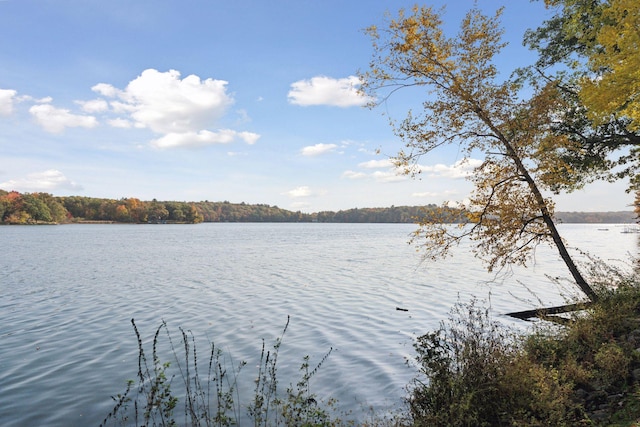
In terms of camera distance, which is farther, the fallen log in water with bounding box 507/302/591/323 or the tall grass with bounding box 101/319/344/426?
the fallen log in water with bounding box 507/302/591/323

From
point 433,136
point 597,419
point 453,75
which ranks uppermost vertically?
point 453,75

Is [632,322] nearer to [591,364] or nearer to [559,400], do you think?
[591,364]

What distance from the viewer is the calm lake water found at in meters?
11.2

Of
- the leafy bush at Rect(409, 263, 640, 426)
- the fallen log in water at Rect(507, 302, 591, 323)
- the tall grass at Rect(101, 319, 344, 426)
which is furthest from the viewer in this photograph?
the fallen log in water at Rect(507, 302, 591, 323)

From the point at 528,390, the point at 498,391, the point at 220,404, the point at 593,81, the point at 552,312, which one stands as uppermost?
the point at 593,81

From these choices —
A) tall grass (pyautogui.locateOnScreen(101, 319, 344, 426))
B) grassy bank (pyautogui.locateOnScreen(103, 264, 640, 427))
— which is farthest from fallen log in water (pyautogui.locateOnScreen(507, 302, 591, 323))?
tall grass (pyautogui.locateOnScreen(101, 319, 344, 426))

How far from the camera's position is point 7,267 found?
35188 mm

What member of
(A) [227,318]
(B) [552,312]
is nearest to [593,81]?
(B) [552,312]

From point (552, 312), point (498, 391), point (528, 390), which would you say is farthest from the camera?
point (552, 312)

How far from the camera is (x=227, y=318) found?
19.1 metres

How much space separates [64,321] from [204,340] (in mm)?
7327

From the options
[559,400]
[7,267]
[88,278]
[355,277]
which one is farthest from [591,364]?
[7,267]

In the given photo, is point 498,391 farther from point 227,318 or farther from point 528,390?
point 227,318

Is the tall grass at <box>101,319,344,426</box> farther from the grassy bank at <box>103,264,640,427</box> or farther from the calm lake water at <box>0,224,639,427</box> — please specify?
the calm lake water at <box>0,224,639,427</box>
